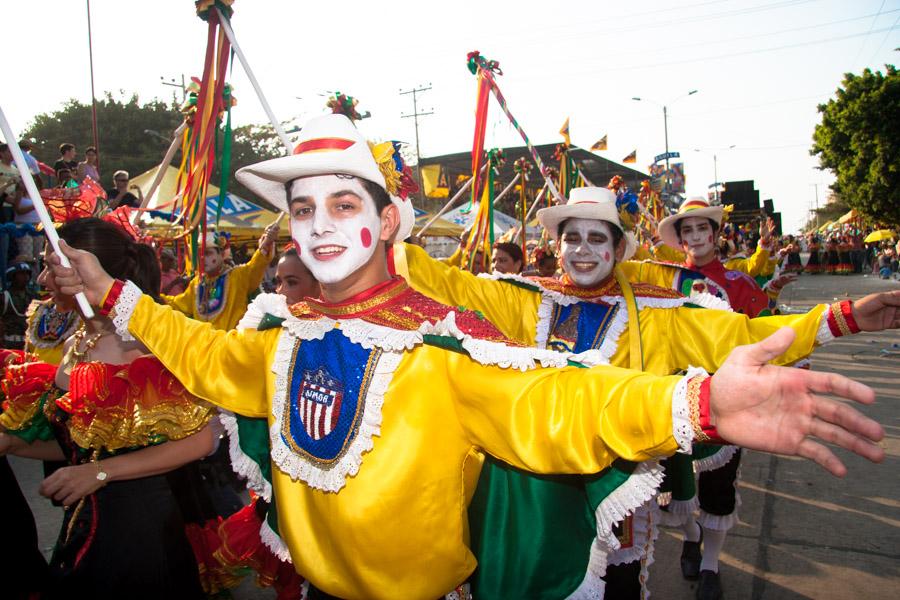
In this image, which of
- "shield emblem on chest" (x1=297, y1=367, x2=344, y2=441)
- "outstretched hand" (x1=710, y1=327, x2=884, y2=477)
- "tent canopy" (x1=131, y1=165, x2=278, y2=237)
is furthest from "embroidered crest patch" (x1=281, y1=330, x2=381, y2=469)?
"tent canopy" (x1=131, y1=165, x2=278, y2=237)

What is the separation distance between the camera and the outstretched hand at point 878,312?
2482 mm

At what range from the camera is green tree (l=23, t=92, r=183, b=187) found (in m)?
29.7

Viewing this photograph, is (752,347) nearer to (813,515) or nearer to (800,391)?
(800,391)

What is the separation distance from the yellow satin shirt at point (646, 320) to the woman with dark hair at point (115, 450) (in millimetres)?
1164

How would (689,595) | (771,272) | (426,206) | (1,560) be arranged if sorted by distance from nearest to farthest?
(1,560) → (689,595) → (771,272) → (426,206)

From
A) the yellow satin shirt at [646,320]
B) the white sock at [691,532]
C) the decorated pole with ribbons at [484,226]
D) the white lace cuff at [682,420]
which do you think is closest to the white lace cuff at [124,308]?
the yellow satin shirt at [646,320]

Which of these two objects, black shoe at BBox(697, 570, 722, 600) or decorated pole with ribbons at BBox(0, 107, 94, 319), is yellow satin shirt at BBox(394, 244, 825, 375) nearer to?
decorated pole with ribbons at BBox(0, 107, 94, 319)

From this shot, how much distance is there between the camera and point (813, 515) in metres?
4.86

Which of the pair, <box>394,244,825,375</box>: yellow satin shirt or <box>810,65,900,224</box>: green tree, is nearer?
<box>394,244,825,375</box>: yellow satin shirt

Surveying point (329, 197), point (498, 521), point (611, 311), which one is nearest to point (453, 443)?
point (498, 521)

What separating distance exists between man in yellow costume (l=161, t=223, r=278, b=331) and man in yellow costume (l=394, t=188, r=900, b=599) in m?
2.85

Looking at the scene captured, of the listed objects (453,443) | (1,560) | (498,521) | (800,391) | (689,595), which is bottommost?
(689,595)

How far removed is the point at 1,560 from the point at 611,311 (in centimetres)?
281

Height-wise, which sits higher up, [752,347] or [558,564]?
[752,347]
